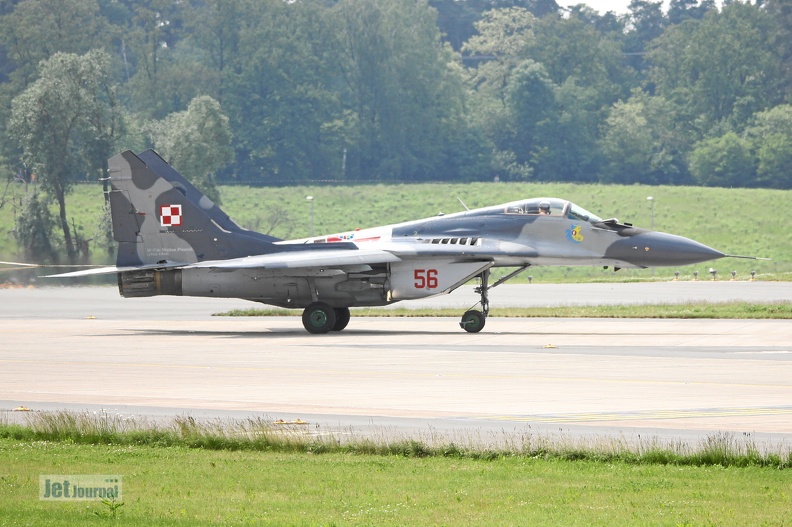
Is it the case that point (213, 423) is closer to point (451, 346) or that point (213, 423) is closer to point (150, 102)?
point (451, 346)

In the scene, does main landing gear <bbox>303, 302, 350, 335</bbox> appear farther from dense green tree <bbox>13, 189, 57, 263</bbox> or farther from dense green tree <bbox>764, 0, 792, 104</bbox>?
dense green tree <bbox>764, 0, 792, 104</bbox>

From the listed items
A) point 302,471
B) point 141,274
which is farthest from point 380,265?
point 302,471

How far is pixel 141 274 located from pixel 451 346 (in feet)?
28.0

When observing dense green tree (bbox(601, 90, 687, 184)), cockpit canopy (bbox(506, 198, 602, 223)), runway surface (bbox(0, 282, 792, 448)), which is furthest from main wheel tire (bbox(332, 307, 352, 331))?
dense green tree (bbox(601, 90, 687, 184))

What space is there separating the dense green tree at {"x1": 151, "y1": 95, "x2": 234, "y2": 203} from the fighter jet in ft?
175

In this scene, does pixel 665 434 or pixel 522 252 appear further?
pixel 522 252

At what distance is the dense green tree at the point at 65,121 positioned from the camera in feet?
272

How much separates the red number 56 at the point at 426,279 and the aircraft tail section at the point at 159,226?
13.2ft

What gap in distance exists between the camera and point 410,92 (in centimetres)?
12531

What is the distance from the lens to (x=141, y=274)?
100 ft

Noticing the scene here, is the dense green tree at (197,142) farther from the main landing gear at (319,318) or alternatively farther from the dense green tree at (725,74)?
the dense green tree at (725,74)

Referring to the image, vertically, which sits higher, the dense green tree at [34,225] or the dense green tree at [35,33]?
the dense green tree at [35,33]

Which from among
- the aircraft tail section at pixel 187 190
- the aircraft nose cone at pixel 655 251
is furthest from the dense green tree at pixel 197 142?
the aircraft nose cone at pixel 655 251

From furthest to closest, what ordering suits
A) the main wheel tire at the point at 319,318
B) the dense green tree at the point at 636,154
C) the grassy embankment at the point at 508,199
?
the dense green tree at the point at 636,154 → the grassy embankment at the point at 508,199 → the main wheel tire at the point at 319,318
